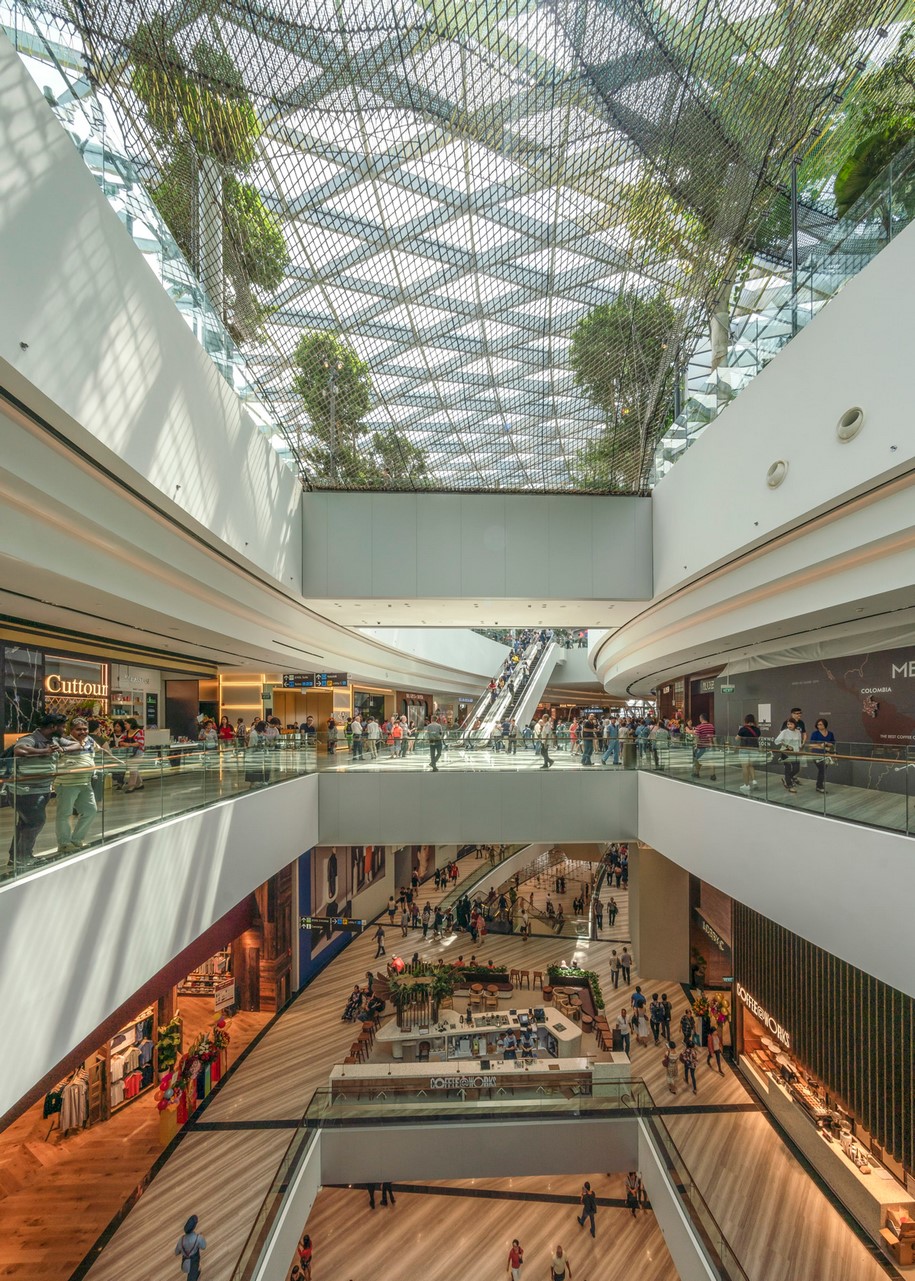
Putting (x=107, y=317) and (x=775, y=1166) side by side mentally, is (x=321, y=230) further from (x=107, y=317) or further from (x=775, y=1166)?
(x=775, y=1166)

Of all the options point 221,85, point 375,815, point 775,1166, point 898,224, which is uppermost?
point 221,85

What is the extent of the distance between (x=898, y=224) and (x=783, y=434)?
3.03 metres

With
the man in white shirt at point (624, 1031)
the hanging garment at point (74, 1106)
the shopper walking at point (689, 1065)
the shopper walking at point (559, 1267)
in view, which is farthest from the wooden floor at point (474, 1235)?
the hanging garment at point (74, 1106)

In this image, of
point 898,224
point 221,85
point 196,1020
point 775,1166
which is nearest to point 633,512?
point 898,224

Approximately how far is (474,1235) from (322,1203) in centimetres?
314

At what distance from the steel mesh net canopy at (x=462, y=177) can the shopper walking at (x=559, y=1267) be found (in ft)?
50.7

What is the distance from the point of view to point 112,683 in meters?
15.8

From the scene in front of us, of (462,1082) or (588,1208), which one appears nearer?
(588,1208)

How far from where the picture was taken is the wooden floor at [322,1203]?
10531 mm

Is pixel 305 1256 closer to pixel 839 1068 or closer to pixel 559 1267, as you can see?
pixel 559 1267

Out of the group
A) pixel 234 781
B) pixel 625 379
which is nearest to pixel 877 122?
pixel 625 379

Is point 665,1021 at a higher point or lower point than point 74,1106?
lower

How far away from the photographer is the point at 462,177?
40.1 ft

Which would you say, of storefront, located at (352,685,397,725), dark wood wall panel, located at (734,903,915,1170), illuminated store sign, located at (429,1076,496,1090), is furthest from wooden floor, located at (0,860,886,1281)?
storefront, located at (352,685,397,725)
